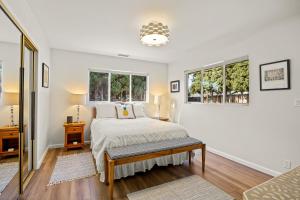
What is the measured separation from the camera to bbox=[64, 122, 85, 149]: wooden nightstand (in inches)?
134

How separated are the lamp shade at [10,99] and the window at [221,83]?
3492 millimetres

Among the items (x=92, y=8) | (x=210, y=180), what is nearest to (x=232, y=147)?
(x=210, y=180)

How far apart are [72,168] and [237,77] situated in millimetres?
3489

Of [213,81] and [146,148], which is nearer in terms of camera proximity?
[146,148]

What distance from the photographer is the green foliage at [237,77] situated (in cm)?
291

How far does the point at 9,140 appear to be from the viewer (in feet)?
5.95

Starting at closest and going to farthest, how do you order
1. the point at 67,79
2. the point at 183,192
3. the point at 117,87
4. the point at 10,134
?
1. the point at 10,134
2. the point at 183,192
3. the point at 67,79
4. the point at 117,87

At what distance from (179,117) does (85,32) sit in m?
3.21

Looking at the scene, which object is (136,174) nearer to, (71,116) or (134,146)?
(134,146)

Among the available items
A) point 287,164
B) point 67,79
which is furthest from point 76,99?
point 287,164

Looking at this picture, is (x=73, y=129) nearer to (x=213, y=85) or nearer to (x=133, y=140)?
(x=133, y=140)

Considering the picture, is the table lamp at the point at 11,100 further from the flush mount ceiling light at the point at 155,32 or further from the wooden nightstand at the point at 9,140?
the flush mount ceiling light at the point at 155,32

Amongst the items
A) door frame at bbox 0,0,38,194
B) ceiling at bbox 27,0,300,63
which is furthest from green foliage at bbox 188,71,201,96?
door frame at bbox 0,0,38,194

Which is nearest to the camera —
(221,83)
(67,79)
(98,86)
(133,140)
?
(133,140)
